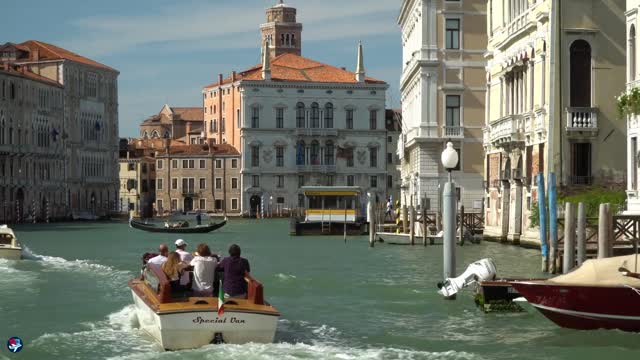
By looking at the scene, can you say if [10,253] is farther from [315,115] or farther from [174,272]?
[315,115]

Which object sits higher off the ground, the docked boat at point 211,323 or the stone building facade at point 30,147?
the stone building facade at point 30,147

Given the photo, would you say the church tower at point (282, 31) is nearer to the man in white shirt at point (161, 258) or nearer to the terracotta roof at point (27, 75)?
the terracotta roof at point (27, 75)

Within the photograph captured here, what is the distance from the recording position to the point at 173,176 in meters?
94.6

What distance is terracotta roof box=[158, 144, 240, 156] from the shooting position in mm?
91500

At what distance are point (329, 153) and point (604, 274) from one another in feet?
245

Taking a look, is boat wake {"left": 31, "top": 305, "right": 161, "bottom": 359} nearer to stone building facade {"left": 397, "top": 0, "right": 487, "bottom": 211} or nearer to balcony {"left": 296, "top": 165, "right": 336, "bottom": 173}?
stone building facade {"left": 397, "top": 0, "right": 487, "bottom": 211}

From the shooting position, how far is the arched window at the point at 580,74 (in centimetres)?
2948

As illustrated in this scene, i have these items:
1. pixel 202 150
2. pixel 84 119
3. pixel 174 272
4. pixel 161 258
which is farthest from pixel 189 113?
pixel 174 272

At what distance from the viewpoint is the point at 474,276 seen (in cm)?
1758

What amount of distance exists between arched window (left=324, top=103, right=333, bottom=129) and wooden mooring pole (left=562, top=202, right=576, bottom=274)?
228 ft

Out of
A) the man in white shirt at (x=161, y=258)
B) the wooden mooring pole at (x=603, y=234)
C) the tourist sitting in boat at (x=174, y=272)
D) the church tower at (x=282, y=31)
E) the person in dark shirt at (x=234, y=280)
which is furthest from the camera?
the church tower at (x=282, y=31)

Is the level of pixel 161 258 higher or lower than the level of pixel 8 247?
higher

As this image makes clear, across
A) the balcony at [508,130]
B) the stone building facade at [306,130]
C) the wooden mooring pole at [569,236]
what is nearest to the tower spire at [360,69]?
the stone building facade at [306,130]

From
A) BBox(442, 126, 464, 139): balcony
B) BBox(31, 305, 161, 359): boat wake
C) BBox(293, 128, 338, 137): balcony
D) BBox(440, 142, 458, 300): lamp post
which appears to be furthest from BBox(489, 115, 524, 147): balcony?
BBox(293, 128, 338, 137): balcony
